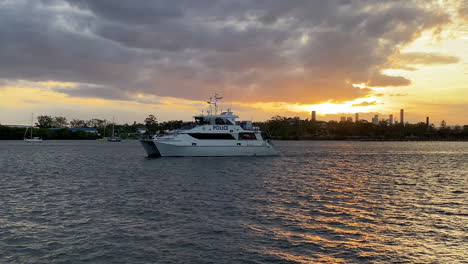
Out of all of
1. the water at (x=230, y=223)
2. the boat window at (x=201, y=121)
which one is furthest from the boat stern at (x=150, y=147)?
the water at (x=230, y=223)

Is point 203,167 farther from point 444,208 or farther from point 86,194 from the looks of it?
point 444,208

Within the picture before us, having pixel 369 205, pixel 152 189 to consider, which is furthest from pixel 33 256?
pixel 369 205

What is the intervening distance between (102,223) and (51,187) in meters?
13.3

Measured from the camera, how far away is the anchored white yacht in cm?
5078

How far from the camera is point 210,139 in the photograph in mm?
51906

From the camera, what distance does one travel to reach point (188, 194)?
2391cm

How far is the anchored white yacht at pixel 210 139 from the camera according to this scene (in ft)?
167

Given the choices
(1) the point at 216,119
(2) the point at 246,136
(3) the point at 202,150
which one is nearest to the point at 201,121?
(1) the point at 216,119

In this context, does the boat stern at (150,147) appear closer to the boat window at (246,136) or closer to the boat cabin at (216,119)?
the boat cabin at (216,119)

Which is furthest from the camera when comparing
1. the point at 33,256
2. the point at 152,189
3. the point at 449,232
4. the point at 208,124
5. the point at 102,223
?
the point at 208,124

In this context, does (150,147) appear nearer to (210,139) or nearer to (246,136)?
(210,139)

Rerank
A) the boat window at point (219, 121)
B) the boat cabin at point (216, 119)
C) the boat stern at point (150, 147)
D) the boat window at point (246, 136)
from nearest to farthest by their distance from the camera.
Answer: the boat cabin at point (216, 119) → the boat window at point (219, 121) → the boat stern at point (150, 147) → the boat window at point (246, 136)

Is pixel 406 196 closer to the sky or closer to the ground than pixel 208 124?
closer to the ground

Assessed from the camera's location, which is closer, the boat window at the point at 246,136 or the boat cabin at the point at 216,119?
the boat cabin at the point at 216,119
